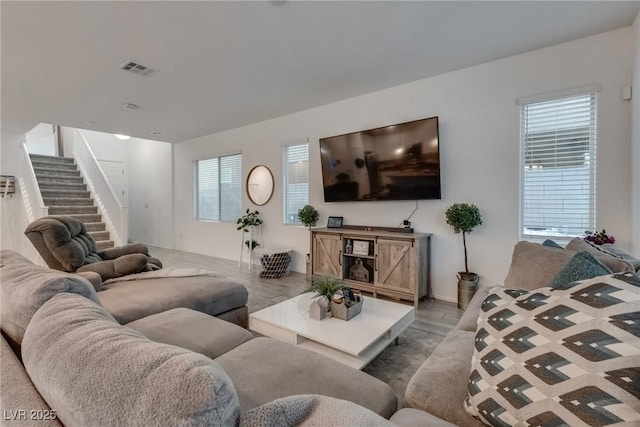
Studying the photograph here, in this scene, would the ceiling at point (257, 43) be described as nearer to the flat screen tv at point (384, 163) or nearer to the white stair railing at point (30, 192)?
the flat screen tv at point (384, 163)

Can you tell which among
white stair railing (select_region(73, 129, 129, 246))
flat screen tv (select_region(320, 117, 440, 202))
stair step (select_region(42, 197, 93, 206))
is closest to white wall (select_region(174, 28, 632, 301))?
flat screen tv (select_region(320, 117, 440, 202))

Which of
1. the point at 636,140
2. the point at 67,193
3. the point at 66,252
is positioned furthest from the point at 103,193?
the point at 636,140

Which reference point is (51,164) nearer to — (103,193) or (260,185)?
(103,193)

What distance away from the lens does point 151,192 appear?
24.3ft

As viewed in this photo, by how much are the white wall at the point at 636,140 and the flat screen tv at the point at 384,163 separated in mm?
1528

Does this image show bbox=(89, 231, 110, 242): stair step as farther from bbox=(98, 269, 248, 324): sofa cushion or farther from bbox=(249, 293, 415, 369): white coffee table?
bbox=(249, 293, 415, 369): white coffee table

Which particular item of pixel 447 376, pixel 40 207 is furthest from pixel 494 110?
pixel 40 207

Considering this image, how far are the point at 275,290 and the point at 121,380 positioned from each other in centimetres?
338

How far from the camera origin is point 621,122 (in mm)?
2482

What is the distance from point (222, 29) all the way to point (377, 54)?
1.45 metres

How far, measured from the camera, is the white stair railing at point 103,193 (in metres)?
5.50

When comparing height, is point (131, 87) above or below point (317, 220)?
above

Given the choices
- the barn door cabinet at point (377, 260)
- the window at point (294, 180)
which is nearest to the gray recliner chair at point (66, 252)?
the barn door cabinet at point (377, 260)

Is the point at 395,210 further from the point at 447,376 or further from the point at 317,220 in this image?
the point at 447,376
